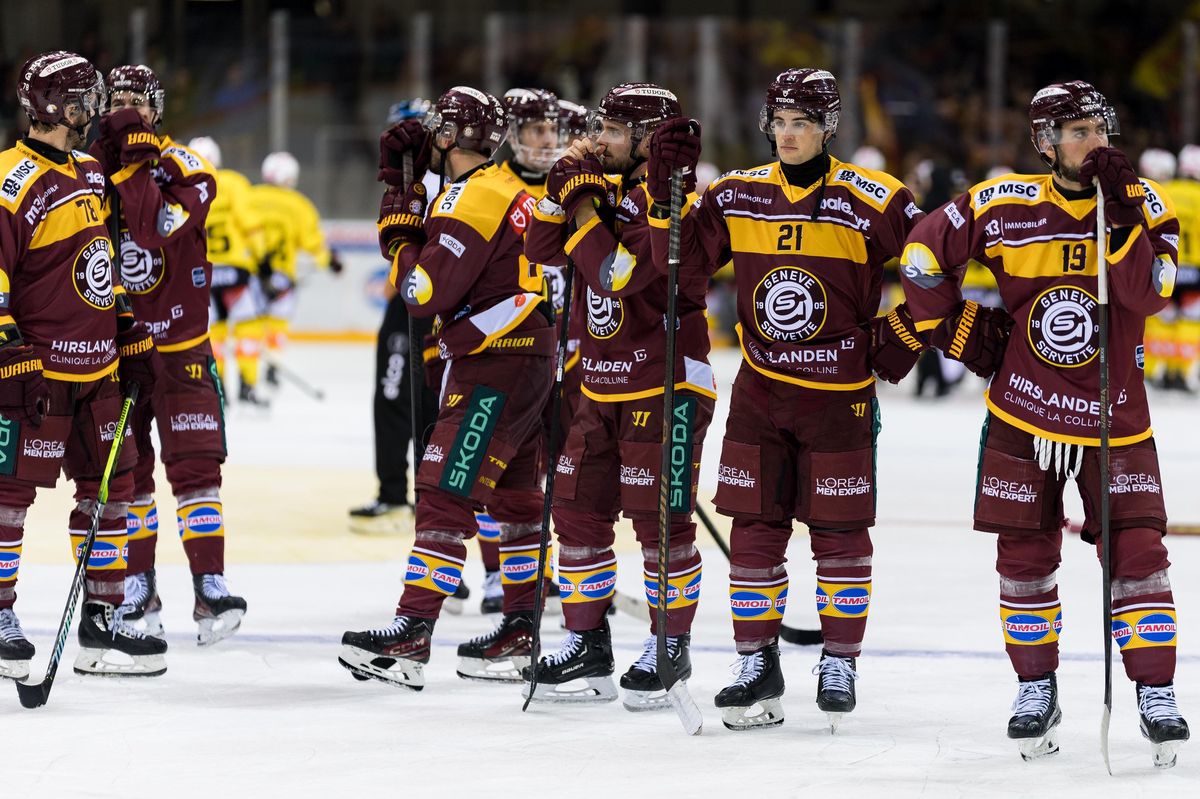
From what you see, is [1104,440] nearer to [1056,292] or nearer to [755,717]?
[1056,292]

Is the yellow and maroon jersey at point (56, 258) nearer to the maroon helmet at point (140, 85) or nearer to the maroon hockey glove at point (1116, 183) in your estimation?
the maroon helmet at point (140, 85)

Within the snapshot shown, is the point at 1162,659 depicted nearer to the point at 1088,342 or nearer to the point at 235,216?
the point at 1088,342

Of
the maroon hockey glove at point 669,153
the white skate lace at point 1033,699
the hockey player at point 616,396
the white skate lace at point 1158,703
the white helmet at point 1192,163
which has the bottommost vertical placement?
the white skate lace at point 1033,699

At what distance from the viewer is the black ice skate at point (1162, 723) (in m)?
3.75

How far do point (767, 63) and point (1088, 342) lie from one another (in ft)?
44.3

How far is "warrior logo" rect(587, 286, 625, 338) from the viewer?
4.45 m

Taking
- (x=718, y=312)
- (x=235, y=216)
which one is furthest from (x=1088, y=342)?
(x=718, y=312)

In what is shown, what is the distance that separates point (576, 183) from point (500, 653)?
4.29 ft

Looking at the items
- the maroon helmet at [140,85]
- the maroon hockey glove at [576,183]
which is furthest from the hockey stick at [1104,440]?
the maroon helmet at [140,85]

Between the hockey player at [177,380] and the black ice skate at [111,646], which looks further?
the hockey player at [177,380]

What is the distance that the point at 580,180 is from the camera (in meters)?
4.30

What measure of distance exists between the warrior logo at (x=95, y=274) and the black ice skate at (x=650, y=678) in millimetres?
1622

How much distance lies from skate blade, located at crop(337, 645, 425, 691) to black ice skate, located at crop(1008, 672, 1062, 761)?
1470mm

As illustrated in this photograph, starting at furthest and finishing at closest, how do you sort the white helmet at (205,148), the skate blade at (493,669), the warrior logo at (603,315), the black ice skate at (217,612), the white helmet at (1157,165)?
the white helmet at (1157,165) < the white helmet at (205,148) < the black ice skate at (217,612) < the skate blade at (493,669) < the warrior logo at (603,315)
